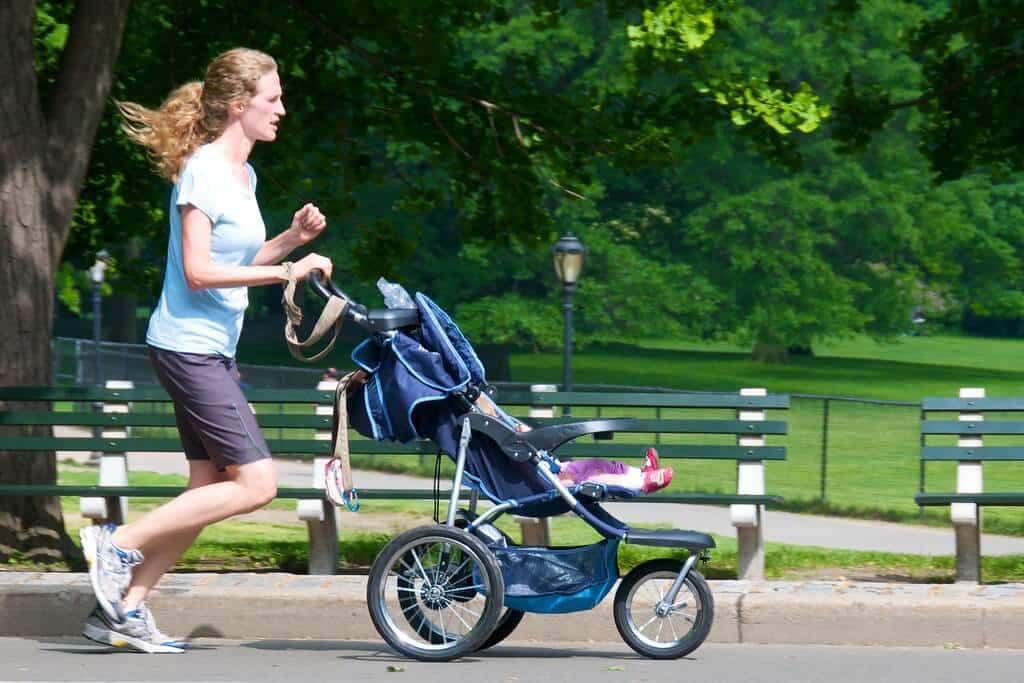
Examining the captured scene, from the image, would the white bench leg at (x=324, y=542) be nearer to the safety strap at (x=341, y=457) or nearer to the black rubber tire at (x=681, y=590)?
the safety strap at (x=341, y=457)

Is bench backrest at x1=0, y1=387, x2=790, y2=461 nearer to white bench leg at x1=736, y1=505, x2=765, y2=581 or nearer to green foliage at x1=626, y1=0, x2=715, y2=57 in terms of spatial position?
white bench leg at x1=736, y1=505, x2=765, y2=581

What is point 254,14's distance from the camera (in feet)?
40.6

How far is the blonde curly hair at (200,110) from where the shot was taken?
21.7 ft

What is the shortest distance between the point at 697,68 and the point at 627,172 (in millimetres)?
883

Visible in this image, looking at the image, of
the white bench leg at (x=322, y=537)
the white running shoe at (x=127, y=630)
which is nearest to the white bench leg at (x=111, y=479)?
the white bench leg at (x=322, y=537)

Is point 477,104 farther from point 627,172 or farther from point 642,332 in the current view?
point 642,332

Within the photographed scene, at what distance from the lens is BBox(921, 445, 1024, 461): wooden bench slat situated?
826cm

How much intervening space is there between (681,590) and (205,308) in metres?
1.91

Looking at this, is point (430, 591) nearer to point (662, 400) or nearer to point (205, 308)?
point (205, 308)

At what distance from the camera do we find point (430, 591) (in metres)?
6.67

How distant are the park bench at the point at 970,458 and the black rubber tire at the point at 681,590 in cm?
183

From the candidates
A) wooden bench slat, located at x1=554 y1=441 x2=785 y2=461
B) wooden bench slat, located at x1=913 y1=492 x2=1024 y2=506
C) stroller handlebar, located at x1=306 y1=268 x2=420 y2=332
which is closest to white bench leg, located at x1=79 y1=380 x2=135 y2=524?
wooden bench slat, located at x1=554 y1=441 x2=785 y2=461

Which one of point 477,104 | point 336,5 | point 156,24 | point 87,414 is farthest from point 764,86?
point 87,414

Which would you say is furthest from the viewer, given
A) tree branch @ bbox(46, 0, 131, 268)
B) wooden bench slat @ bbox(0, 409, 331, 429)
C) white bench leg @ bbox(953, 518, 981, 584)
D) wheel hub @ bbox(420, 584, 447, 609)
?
tree branch @ bbox(46, 0, 131, 268)
